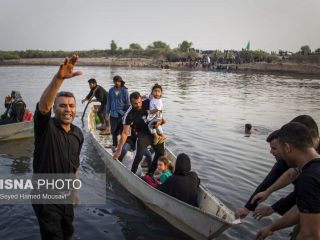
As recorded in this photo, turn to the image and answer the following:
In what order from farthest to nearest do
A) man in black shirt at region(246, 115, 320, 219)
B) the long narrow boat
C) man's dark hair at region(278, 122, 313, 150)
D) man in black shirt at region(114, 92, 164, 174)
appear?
man in black shirt at region(114, 92, 164, 174), the long narrow boat, man in black shirt at region(246, 115, 320, 219), man's dark hair at region(278, 122, 313, 150)

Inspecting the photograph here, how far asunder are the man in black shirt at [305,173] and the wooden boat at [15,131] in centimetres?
1220

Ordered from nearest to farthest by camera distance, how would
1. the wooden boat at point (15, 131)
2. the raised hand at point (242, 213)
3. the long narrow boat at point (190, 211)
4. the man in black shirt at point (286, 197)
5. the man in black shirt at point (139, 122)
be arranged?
the man in black shirt at point (286, 197) < the raised hand at point (242, 213) < the long narrow boat at point (190, 211) < the man in black shirt at point (139, 122) < the wooden boat at point (15, 131)

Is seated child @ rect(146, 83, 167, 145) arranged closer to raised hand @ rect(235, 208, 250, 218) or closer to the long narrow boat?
the long narrow boat

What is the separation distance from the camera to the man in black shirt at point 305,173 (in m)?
2.98

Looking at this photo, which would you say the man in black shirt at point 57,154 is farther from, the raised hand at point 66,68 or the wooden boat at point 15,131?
the wooden boat at point 15,131

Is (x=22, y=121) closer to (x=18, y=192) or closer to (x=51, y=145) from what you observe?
(x=18, y=192)

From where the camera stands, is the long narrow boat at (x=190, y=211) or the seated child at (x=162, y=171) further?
the seated child at (x=162, y=171)

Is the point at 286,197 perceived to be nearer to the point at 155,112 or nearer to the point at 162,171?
the point at 162,171

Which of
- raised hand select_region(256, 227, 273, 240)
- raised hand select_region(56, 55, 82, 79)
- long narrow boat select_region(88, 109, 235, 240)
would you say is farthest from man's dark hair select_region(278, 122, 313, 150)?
long narrow boat select_region(88, 109, 235, 240)

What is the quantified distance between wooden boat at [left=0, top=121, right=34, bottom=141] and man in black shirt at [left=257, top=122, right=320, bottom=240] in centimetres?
1220

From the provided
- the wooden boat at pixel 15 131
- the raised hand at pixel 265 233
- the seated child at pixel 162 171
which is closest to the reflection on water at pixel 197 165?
the wooden boat at pixel 15 131

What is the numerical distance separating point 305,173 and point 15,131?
12.8 metres

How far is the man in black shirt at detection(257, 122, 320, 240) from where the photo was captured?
2.98m

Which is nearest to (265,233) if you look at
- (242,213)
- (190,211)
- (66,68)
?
(242,213)
